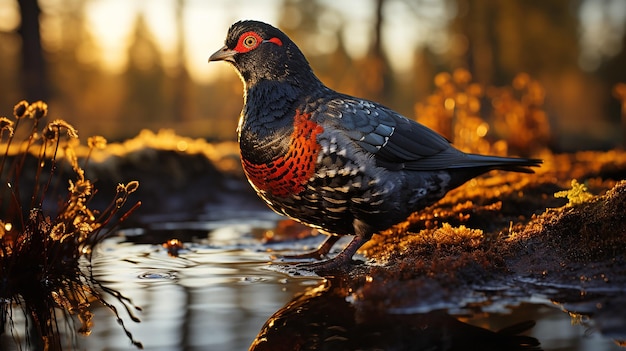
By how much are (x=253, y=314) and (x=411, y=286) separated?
0.75m

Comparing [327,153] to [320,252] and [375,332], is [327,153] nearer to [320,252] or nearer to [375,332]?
[320,252]

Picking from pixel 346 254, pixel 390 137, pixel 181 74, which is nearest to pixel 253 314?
pixel 346 254

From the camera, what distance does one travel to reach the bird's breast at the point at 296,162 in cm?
379

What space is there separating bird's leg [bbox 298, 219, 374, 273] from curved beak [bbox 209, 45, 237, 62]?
4.74ft

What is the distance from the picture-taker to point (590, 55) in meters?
35.2

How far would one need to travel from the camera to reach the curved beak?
14.1 feet

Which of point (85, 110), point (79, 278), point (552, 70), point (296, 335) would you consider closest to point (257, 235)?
point (79, 278)

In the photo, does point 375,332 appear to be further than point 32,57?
No

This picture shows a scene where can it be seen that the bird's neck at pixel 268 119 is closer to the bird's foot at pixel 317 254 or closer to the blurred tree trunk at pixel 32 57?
the bird's foot at pixel 317 254

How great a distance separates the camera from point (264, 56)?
420 cm

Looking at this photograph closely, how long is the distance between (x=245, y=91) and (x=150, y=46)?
49.0 meters

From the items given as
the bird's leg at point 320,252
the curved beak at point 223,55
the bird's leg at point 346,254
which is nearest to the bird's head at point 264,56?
the curved beak at point 223,55

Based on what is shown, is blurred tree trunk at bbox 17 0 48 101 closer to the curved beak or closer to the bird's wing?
the curved beak

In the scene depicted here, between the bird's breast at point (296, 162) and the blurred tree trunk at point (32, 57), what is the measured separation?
33.9ft
